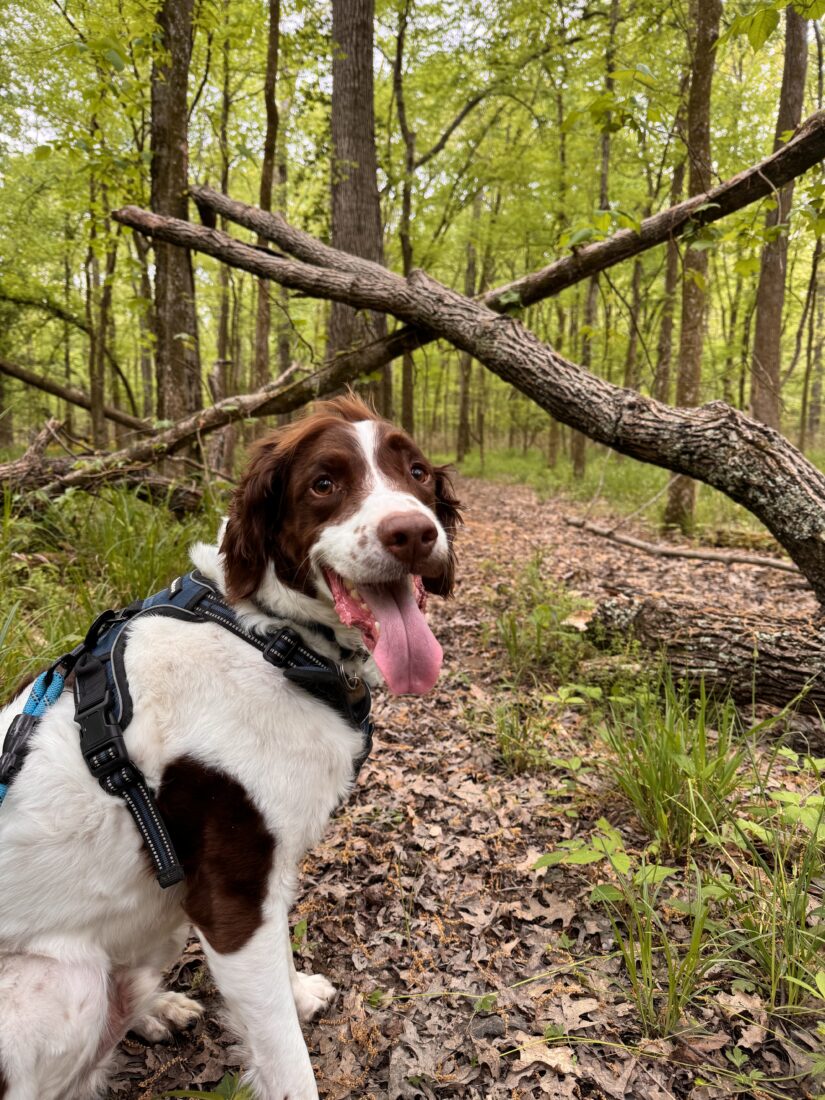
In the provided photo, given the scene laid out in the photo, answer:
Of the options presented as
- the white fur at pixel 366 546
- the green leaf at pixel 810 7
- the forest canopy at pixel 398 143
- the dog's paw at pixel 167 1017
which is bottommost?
A: the dog's paw at pixel 167 1017

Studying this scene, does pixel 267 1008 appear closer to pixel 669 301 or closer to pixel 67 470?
pixel 67 470

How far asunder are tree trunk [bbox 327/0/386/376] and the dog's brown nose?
5.56 m

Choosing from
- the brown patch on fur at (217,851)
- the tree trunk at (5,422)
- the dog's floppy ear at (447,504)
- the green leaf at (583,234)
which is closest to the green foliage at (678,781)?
the dog's floppy ear at (447,504)

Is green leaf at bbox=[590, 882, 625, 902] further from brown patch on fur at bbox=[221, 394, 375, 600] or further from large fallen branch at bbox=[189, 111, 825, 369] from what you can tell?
large fallen branch at bbox=[189, 111, 825, 369]

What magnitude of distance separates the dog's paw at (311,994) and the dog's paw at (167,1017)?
0.39 meters

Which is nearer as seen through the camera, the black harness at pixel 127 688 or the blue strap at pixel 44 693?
the black harness at pixel 127 688

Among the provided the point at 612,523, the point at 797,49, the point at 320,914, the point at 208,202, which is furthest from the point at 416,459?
the point at 797,49

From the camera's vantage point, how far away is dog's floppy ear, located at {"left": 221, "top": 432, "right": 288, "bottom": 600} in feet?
6.70

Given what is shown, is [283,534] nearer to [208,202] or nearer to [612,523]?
[208,202]

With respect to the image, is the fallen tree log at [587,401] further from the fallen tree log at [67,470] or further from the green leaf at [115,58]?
the fallen tree log at [67,470]

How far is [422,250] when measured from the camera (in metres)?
16.0

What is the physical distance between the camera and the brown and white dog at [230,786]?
1.55m

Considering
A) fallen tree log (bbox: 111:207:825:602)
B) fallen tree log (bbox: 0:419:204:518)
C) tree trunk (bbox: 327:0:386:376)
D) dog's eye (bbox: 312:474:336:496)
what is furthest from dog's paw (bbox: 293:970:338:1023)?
tree trunk (bbox: 327:0:386:376)

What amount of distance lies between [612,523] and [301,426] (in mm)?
9640
